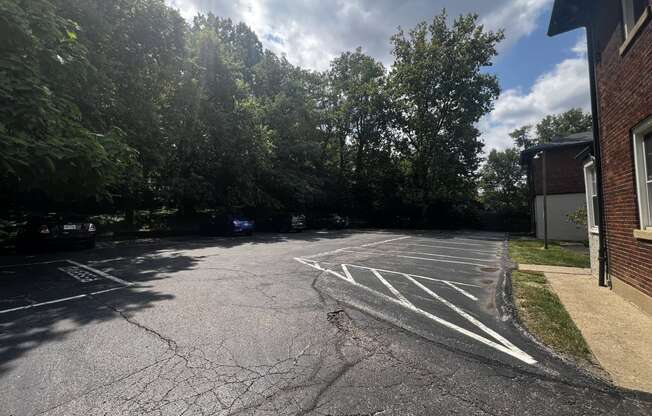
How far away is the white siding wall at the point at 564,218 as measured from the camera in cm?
1928

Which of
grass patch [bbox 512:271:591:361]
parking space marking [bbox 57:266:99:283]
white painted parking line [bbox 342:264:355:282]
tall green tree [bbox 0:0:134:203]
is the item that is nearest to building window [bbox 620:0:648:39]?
grass patch [bbox 512:271:591:361]

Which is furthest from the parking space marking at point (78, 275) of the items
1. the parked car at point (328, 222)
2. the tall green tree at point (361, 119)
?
the tall green tree at point (361, 119)

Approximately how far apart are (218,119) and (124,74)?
7186mm

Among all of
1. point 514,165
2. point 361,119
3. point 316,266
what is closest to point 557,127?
point 514,165

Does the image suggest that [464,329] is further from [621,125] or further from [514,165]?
[514,165]

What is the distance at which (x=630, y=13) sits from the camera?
5.67 m

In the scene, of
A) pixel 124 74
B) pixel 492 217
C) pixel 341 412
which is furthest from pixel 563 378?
pixel 492 217

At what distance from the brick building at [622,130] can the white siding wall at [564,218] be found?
14.7m

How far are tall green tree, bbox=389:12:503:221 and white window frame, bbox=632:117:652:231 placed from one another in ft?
89.3

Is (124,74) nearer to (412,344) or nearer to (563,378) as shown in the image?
(412,344)

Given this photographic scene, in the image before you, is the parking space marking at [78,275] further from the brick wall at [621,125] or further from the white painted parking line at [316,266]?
the brick wall at [621,125]

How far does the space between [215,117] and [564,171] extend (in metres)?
22.5

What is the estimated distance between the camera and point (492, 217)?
31.5 meters

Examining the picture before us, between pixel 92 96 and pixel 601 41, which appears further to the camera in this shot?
pixel 92 96
